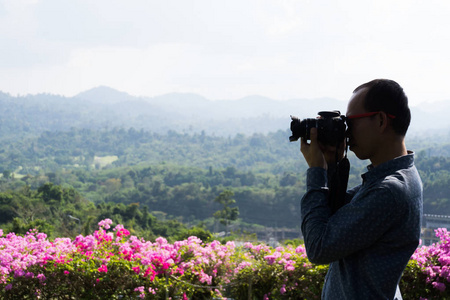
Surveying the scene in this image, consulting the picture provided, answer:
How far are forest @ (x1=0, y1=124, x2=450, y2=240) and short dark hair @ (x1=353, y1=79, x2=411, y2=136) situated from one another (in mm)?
4211

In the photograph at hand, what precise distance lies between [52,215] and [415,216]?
2744cm

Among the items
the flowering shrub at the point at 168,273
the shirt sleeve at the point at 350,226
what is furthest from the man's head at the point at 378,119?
the flowering shrub at the point at 168,273

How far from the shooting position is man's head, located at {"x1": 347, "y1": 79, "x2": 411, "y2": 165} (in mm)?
936

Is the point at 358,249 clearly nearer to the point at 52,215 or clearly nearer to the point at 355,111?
the point at 355,111

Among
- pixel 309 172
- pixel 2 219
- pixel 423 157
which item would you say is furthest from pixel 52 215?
pixel 423 157

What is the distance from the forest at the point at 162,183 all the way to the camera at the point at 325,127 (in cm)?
413

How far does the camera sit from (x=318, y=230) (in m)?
0.91

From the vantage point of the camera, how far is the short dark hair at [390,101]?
0.94 m

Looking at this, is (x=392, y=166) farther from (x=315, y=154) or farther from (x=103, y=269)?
(x=103, y=269)

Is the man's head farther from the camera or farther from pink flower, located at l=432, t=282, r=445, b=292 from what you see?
pink flower, located at l=432, t=282, r=445, b=292

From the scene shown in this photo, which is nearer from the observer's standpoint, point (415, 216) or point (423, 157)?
point (415, 216)

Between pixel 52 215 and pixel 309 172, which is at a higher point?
pixel 309 172

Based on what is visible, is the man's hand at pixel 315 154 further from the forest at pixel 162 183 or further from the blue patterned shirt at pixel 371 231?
the forest at pixel 162 183

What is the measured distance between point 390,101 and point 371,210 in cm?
23
